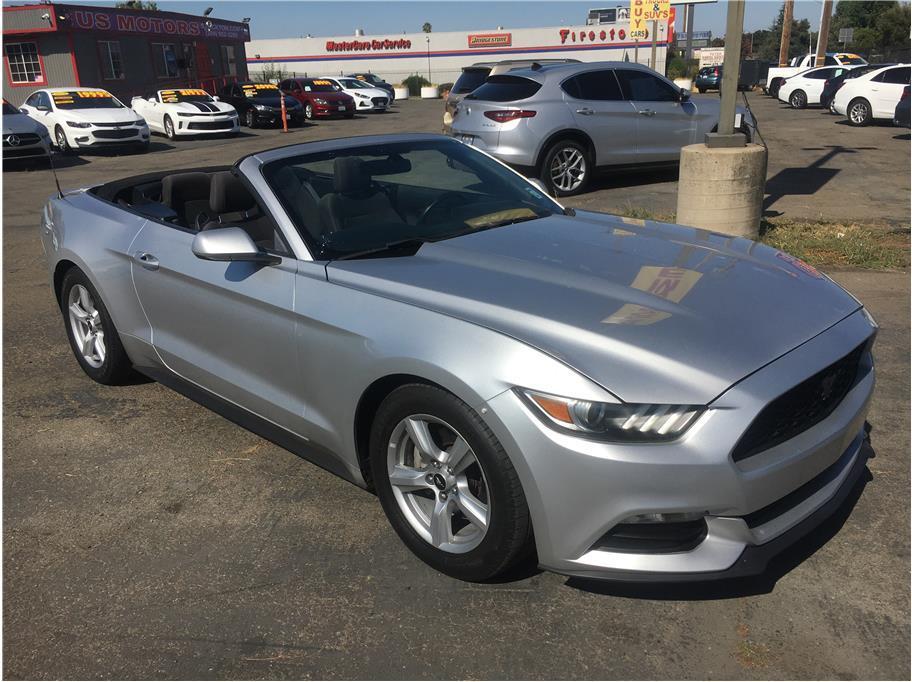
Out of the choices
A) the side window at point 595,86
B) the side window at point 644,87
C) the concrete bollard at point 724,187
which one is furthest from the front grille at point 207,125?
the concrete bollard at point 724,187

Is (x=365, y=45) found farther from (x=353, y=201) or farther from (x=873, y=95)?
(x=353, y=201)

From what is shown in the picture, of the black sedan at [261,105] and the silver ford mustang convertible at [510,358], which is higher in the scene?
the silver ford mustang convertible at [510,358]

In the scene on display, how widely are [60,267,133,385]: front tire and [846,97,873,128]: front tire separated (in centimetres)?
2132

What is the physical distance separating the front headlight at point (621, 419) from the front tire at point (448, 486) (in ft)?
0.82

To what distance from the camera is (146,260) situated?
4.11 meters

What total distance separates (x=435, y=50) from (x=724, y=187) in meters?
66.0

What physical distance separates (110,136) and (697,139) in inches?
603

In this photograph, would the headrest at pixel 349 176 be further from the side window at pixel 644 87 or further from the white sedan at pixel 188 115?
the white sedan at pixel 188 115

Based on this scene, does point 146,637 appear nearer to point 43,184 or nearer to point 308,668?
point 308,668

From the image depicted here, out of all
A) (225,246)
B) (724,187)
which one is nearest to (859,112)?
(724,187)

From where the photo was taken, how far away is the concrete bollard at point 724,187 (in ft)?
23.6

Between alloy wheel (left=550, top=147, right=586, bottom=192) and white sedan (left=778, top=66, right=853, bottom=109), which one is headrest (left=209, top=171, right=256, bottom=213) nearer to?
alloy wheel (left=550, top=147, right=586, bottom=192)

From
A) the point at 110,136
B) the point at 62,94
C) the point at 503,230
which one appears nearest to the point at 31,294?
the point at 503,230

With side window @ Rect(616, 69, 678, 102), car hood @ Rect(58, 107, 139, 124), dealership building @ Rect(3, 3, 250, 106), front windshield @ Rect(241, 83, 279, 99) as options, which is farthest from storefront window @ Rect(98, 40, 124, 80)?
side window @ Rect(616, 69, 678, 102)
